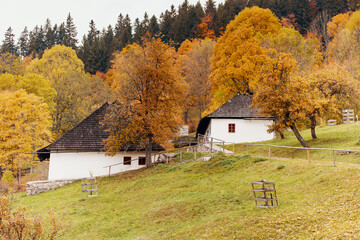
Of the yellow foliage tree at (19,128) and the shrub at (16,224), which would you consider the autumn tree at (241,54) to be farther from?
the shrub at (16,224)

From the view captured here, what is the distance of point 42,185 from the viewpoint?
27.2 metres

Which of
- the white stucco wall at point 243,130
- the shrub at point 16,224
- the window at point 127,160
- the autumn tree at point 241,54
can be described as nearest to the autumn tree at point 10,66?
Answer: the autumn tree at point 241,54

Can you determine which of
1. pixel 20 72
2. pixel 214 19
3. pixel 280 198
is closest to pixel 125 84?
pixel 280 198

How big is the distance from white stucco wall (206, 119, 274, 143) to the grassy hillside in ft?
42.7

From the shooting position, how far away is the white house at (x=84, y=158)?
2908 cm

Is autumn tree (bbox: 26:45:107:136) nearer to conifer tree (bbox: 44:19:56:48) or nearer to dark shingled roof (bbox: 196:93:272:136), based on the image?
dark shingled roof (bbox: 196:93:272:136)

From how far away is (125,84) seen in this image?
26.7m

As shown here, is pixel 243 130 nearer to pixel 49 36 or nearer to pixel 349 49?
pixel 349 49

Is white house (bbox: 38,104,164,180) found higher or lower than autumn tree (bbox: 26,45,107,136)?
lower

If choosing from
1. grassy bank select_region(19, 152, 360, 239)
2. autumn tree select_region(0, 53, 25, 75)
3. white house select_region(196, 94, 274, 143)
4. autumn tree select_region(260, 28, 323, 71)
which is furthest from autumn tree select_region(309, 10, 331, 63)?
autumn tree select_region(0, 53, 25, 75)

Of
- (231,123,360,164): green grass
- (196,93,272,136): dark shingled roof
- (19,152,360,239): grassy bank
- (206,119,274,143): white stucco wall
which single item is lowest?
(19,152,360,239): grassy bank

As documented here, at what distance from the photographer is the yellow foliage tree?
3582 centimetres

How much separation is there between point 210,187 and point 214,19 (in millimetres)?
71520

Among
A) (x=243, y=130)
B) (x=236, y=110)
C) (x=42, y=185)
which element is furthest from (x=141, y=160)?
(x=236, y=110)
